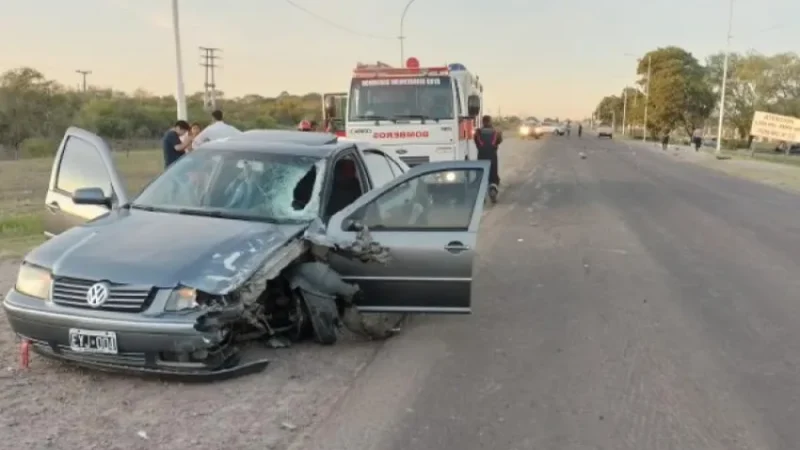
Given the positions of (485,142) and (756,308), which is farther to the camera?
(485,142)

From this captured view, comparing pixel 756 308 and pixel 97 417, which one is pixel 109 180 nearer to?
pixel 97 417

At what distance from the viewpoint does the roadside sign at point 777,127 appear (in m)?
41.8

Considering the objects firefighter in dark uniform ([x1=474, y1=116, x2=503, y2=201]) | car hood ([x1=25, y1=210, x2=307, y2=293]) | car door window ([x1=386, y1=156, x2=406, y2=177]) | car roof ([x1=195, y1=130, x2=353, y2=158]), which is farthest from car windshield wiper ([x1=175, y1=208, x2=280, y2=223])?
firefighter in dark uniform ([x1=474, y1=116, x2=503, y2=201])

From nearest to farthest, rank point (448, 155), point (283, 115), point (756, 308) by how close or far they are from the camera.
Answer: point (756, 308)
point (448, 155)
point (283, 115)

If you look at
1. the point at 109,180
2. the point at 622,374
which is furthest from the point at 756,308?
the point at 109,180

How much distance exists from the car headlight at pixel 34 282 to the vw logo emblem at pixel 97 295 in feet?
1.20

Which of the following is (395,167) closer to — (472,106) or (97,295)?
(97,295)

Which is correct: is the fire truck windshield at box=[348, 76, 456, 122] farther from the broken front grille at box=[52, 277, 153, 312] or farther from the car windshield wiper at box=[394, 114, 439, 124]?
the broken front grille at box=[52, 277, 153, 312]

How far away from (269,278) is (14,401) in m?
1.73

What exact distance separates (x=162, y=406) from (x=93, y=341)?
0.60 m

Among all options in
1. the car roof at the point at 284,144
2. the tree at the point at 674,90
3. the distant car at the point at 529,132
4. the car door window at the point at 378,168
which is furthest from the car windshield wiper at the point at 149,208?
the tree at the point at 674,90

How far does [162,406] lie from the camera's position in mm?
4465

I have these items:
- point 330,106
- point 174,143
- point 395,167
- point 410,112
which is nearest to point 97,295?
point 395,167

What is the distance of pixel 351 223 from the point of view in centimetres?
571
